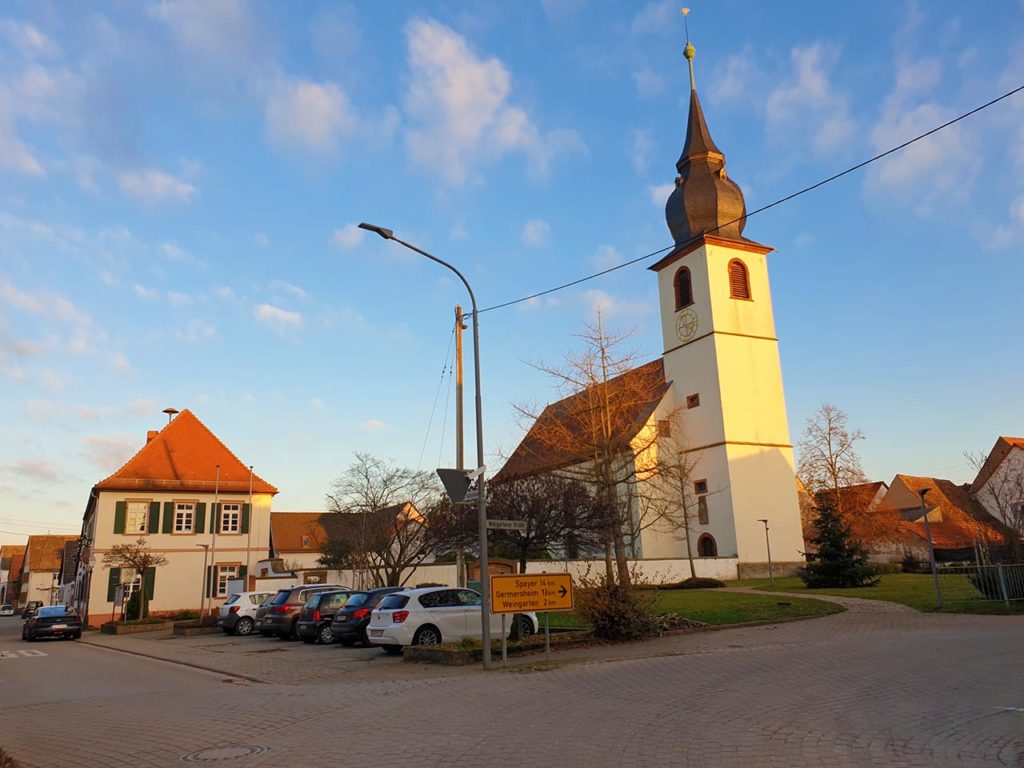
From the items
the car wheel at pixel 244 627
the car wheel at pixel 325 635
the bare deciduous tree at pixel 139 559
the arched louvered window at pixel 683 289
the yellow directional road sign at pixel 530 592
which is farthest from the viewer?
the arched louvered window at pixel 683 289

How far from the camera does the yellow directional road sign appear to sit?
13734 mm

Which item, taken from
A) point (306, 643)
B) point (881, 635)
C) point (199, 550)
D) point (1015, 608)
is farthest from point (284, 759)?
point (199, 550)

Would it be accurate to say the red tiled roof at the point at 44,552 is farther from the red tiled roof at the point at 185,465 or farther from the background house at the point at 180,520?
the red tiled roof at the point at 185,465

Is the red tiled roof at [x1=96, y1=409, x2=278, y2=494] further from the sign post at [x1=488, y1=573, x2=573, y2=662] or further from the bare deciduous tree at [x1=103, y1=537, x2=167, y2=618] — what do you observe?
the sign post at [x1=488, y1=573, x2=573, y2=662]

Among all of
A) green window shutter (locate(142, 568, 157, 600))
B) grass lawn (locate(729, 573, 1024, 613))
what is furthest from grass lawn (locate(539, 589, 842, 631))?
green window shutter (locate(142, 568, 157, 600))

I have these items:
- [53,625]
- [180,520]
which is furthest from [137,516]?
[53,625]

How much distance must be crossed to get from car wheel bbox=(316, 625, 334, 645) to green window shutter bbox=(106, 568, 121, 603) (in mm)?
23730

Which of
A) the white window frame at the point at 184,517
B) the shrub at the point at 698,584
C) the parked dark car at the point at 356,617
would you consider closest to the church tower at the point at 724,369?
the shrub at the point at 698,584

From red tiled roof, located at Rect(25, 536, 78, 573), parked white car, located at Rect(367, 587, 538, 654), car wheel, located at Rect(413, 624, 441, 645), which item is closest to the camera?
parked white car, located at Rect(367, 587, 538, 654)

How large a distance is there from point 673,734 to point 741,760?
1.17 m

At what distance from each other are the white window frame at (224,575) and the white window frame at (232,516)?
1921 mm

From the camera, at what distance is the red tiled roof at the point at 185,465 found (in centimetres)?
4250

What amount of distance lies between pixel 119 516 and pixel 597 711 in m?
38.8

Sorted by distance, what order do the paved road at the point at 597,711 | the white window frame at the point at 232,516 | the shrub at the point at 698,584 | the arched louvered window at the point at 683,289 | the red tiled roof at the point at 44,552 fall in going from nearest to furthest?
the paved road at the point at 597,711, the shrub at the point at 698,584, the white window frame at the point at 232,516, the arched louvered window at the point at 683,289, the red tiled roof at the point at 44,552
